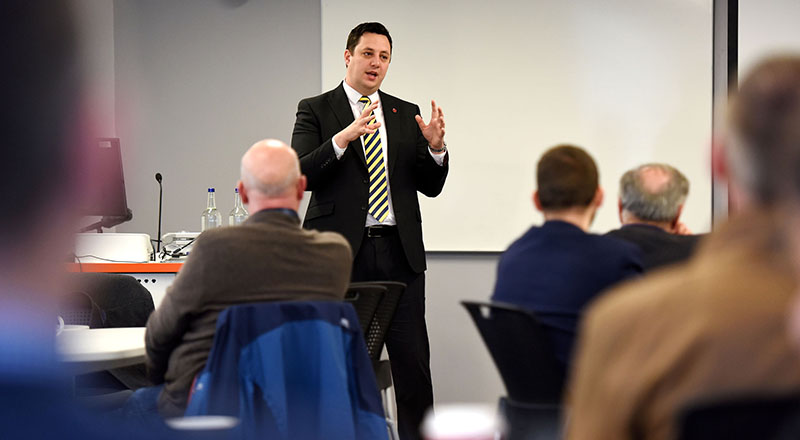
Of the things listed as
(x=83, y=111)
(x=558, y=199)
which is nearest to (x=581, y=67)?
(x=558, y=199)

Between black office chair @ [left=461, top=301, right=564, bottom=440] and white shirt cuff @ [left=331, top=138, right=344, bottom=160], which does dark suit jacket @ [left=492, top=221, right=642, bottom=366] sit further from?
white shirt cuff @ [left=331, top=138, right=344, bottom=160]

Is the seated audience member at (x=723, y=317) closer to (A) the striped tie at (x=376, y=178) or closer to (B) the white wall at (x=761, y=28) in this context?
(A) the striped tie at (x=376, y=178)

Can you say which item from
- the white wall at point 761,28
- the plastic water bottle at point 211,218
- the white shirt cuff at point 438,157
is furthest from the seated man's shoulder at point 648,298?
the white wall at point 761,28

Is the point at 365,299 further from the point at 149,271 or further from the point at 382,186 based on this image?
the point at 149,271

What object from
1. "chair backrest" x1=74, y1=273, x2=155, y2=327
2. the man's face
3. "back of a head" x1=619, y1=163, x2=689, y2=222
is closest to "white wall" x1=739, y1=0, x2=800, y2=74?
the man's face

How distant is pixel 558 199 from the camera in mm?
2215

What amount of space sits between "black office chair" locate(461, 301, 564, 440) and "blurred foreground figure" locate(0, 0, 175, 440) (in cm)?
158

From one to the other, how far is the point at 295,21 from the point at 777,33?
2.97m

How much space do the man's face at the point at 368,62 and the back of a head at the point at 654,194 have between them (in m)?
1.38

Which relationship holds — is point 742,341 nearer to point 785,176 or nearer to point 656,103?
point 785,176

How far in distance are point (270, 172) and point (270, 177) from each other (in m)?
0.02

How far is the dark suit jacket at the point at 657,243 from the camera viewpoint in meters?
2.37

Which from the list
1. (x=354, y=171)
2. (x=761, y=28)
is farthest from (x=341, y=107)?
(x=761, y=28)

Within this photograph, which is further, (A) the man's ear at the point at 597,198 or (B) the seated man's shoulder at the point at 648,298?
(A) the man's ear at the point at 597,198
